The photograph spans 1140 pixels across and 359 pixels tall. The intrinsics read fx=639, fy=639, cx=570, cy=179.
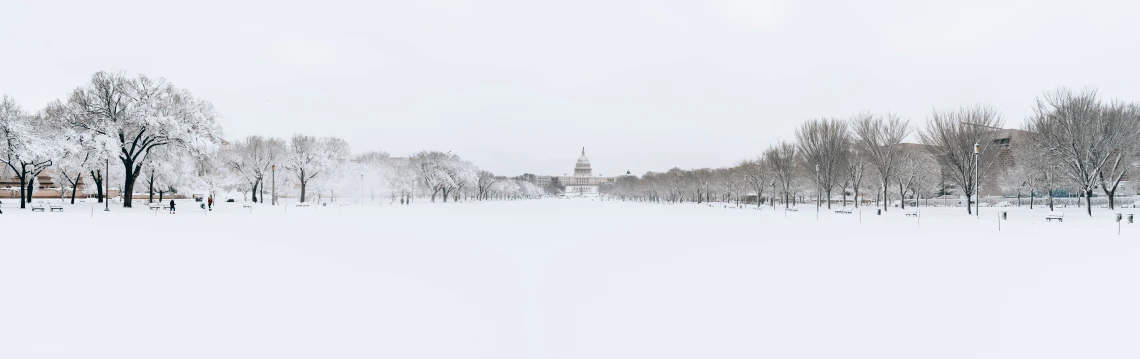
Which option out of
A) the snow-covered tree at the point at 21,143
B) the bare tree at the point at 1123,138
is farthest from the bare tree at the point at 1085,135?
the snow-covered tree at the point at 21,143

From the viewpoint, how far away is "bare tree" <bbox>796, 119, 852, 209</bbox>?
62906 mm

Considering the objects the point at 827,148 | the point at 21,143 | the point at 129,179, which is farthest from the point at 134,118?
the point at 827,148

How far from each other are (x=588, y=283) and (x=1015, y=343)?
6.33 metres

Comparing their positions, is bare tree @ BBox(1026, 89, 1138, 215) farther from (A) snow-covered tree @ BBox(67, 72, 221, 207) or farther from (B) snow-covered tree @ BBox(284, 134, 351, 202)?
(B) snow-covered tree @ BBox(284, 134, 351, 202)

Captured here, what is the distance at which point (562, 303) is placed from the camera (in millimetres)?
9609

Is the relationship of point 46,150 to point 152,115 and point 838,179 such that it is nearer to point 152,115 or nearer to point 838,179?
point 152,115

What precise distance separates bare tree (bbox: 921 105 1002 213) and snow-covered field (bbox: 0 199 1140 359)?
118 feet

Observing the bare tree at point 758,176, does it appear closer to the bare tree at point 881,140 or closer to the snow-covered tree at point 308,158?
the bare tree at point 881,140

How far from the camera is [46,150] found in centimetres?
4412

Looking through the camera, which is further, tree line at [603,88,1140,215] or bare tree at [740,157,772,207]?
bare tree at [740,157,772,207]

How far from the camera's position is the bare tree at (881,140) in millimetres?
60156

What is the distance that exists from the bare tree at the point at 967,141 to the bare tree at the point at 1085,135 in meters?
4.11

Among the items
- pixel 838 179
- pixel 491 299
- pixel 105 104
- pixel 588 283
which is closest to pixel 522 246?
pixel 588 283

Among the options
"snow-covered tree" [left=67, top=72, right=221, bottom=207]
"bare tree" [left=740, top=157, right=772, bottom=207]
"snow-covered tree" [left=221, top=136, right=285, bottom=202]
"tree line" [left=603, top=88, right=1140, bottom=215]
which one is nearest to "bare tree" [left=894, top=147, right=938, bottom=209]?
"tree line" [left=603, top=88, right=1140, bottom=215]
